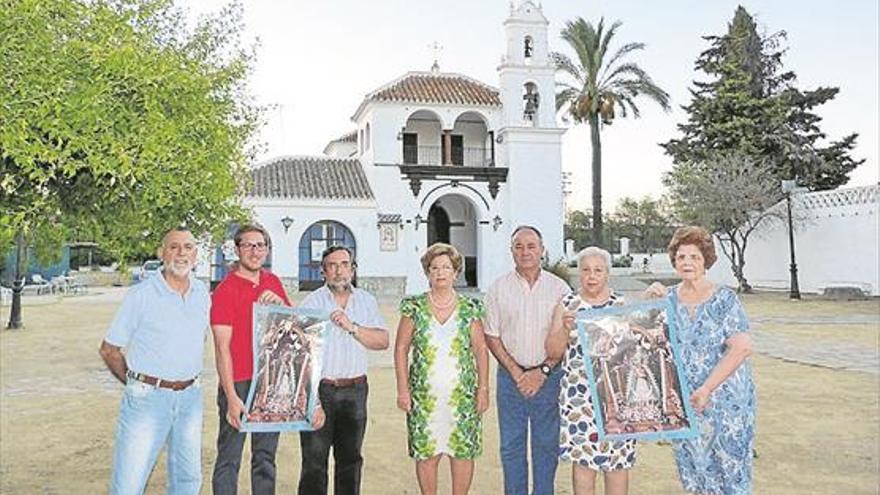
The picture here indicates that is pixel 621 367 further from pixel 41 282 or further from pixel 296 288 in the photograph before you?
pixel 41 282

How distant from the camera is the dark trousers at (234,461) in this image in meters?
4.05

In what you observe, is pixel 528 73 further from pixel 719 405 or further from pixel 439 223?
pixel 719 405

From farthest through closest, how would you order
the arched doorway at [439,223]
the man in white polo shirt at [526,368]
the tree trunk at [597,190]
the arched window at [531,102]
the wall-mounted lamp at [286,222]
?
the arched doorway at [439,223], the tree trunk at [597,190], the arched window at [531,102], the wall-mounted lamp at [286,222], the man in white polo shirt at [526,368]

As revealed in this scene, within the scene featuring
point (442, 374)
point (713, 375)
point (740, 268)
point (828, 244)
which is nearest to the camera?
point (713, 375)

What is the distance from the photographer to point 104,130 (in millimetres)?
3574

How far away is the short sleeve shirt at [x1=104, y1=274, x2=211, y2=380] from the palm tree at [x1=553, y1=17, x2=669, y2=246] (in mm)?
26386

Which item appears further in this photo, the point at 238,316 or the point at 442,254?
the point at 442,254

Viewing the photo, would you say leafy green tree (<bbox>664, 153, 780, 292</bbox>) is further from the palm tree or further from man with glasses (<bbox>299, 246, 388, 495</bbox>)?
man with glasses (<bbox>299, 246, 388, 495</bbox>)

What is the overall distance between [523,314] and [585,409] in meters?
0.66

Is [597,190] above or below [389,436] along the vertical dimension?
above

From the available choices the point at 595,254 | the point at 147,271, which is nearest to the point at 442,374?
the point at 595,254

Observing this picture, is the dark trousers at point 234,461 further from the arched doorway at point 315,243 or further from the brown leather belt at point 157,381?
the arched doorway at point 315,243

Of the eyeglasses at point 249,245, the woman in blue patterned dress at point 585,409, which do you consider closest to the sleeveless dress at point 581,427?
the woman in blue patterned dress at point 585,409

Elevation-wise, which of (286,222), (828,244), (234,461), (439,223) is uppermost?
(439,223)
